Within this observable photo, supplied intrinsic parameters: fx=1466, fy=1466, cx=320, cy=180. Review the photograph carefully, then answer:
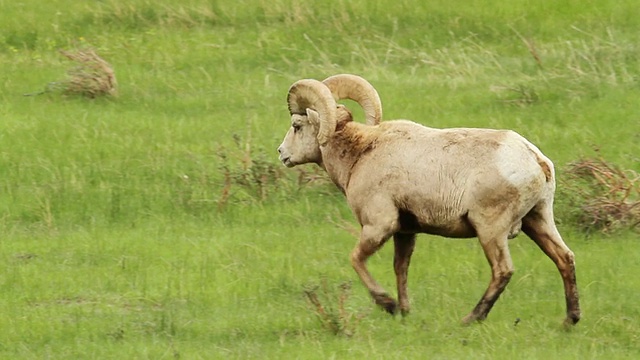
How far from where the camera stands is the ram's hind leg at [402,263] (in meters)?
12.0

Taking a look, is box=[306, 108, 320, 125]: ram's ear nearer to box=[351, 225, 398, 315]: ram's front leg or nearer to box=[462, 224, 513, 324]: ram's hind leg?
box=[351, 225, 398, 315]: ram's front leg

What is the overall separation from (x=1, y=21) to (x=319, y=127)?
11846mm

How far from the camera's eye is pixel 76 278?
13.1m

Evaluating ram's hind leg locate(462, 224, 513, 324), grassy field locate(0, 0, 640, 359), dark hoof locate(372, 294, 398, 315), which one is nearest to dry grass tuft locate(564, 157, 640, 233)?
grassy field locate(0, 0, 640, 359)

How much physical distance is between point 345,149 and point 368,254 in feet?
3.42

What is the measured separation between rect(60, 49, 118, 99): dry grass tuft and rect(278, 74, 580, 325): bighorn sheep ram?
23.4 ft

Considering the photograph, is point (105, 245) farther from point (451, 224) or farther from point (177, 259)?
point (451, 224)

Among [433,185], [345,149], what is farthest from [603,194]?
[433,185]

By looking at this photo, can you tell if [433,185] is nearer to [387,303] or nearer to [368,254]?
[368,254]

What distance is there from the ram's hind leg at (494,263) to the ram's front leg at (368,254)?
68cm

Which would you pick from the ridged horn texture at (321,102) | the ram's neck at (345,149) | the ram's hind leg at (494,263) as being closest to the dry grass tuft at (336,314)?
the ram's hind leg at (494,263)

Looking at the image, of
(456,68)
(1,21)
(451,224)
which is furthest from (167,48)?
(451,224)

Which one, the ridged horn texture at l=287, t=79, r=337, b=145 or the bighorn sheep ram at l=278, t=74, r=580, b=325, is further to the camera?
the ridged horn texture at l=287, t=79, r=337, b=145

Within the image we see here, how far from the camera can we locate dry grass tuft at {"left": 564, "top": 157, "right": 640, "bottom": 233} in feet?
47.1
